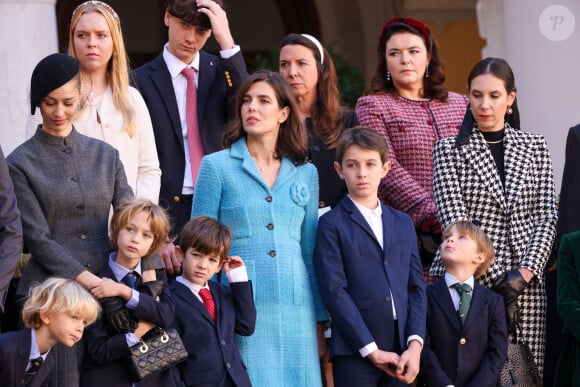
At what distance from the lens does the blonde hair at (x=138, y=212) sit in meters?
6.26

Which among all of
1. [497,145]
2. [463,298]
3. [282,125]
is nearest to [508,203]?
[497,145]

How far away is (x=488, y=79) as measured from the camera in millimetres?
7223

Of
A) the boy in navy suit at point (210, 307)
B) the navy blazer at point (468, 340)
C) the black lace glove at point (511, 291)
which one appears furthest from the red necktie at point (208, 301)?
the black lace glove at point (511, 291)

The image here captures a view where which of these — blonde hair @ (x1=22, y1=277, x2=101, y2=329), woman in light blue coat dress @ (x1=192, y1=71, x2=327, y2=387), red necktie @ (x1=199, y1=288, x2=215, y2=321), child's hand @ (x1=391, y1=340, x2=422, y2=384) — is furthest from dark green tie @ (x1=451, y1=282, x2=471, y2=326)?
blonde hair @ (x1=22, y1=277, x2=101, y2=329)

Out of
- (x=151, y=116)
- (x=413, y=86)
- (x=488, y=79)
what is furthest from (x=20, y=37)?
(x=488, y=79)

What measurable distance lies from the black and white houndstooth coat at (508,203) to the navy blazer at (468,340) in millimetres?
219

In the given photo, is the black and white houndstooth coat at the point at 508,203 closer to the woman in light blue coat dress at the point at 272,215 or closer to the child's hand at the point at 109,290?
the woman in light blue coat dress at the point at 272,215

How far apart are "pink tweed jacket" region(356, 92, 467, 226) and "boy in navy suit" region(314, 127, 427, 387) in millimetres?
537

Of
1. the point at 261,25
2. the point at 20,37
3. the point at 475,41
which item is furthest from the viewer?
the point at 261,25

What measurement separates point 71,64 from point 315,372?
1.79 m

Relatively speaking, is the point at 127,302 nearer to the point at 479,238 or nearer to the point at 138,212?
the point at 138,212

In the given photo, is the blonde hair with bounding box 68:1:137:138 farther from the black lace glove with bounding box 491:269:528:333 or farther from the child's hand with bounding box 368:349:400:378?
the black lace glove with bounding box 491:269:528:333

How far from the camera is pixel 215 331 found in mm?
→ 6391

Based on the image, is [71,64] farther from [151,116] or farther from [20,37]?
[20,37]
